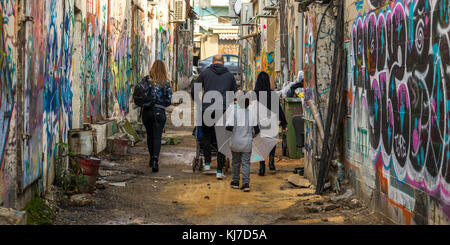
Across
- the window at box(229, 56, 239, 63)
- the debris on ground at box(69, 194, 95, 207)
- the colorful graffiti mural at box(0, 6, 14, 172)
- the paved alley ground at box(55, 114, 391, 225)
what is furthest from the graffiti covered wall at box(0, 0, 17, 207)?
the window at box(229, 56, 239, 63)

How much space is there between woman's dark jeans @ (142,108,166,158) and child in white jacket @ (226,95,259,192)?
1882mm

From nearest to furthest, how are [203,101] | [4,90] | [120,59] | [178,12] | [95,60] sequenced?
[4,90], [203,101], [95,60], [120,59], [178,12]

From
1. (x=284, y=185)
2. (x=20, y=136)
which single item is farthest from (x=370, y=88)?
(x=20, y=136)

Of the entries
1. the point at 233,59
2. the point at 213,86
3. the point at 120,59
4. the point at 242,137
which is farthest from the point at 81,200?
the point at 233,59

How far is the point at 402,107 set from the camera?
615 centimetres

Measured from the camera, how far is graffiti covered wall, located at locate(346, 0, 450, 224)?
524 centimetres

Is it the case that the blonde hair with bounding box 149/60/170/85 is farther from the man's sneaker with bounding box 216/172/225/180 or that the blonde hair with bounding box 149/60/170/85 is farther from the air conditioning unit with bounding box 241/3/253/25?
the air conditioning unit with bounding box 241/3/253/25

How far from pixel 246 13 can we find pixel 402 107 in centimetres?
2598

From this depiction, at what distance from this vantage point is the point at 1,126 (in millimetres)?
5918

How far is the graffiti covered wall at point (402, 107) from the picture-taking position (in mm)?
5242

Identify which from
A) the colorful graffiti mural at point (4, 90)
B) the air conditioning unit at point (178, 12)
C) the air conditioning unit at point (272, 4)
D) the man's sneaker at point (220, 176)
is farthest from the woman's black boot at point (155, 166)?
the air conditioning unit at point (178, 12)

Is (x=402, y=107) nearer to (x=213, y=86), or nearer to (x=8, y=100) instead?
(x=8, y=100)

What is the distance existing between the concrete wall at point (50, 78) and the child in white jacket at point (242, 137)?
2.59 metres

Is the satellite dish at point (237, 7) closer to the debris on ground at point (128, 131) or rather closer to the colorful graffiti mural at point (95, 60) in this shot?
the debris on ground at point (128, 131)
